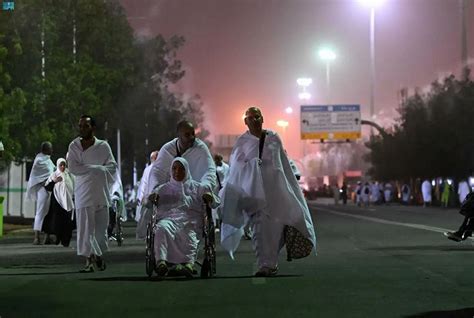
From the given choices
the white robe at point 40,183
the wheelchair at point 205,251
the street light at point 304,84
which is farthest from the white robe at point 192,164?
the street light at point 304,84

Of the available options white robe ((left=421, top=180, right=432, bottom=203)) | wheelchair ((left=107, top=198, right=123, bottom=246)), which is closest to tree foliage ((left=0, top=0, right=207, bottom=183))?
wheelchair ((left=107, top=198, right=123, bottom=246))

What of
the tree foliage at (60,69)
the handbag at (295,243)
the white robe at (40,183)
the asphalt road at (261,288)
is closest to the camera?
the asphalt road at (261,288)

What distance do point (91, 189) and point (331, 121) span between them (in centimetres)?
5493

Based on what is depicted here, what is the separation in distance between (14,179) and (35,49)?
6362mm

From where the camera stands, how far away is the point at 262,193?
12.1 m

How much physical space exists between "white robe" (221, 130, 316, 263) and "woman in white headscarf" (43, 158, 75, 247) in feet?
22.0

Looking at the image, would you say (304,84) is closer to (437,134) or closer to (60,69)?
(437,134)

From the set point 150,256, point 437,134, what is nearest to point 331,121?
point 437,134

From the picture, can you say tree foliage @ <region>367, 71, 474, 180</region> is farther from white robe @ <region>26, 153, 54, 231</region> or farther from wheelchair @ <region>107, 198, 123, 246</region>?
white robe @ <region>26, 153, 54, 231</region>

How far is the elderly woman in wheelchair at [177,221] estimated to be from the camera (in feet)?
38.2

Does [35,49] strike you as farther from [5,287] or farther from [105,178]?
[5,287]

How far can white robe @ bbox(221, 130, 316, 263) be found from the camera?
1217 cm

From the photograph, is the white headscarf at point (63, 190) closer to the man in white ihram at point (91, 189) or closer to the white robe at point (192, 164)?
the man in white ihram at point (91, 189)

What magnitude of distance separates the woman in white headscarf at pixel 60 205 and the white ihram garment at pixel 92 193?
5.05m
